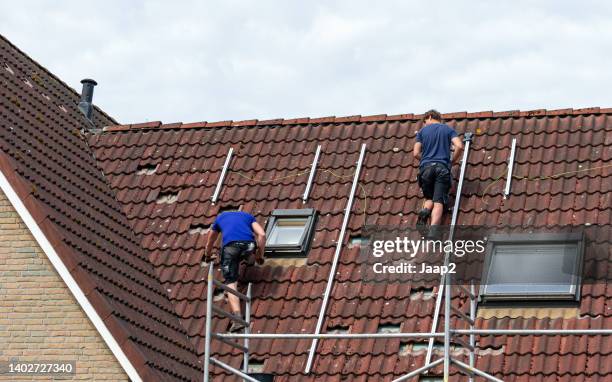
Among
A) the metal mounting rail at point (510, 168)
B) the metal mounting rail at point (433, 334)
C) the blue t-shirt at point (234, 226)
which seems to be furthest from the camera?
the metal mounting rail at point (510, 168)

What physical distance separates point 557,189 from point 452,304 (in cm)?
238

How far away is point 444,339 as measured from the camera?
13.4 meters

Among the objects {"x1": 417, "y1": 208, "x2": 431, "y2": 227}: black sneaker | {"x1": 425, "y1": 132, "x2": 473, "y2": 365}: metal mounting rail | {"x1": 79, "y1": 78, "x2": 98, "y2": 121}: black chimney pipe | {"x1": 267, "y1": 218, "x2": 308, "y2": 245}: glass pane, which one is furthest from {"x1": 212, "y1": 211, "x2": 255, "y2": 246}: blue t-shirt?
{"x1": 79, "y1": 78, "x2": 98, "y2": 121}: black chimney pipe

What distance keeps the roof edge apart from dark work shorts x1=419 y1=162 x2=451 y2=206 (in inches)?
172

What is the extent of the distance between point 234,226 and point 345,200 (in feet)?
5.99

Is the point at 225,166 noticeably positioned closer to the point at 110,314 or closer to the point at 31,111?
the point at 31,111

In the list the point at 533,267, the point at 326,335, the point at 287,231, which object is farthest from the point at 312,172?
the point at 326,335

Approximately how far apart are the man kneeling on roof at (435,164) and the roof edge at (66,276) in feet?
13.4

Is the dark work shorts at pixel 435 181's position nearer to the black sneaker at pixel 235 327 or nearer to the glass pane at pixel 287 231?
the glass pane at pixel 287 231

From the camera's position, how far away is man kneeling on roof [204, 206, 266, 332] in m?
15.2

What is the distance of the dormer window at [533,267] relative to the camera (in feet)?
47.2

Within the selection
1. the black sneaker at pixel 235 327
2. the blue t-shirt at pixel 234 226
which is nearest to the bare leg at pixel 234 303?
the black sneaker at pixel 235 327

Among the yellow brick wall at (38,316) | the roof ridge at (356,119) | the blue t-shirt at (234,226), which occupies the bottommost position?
the yellow brick wall at (38,316)

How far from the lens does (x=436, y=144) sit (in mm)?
15875
